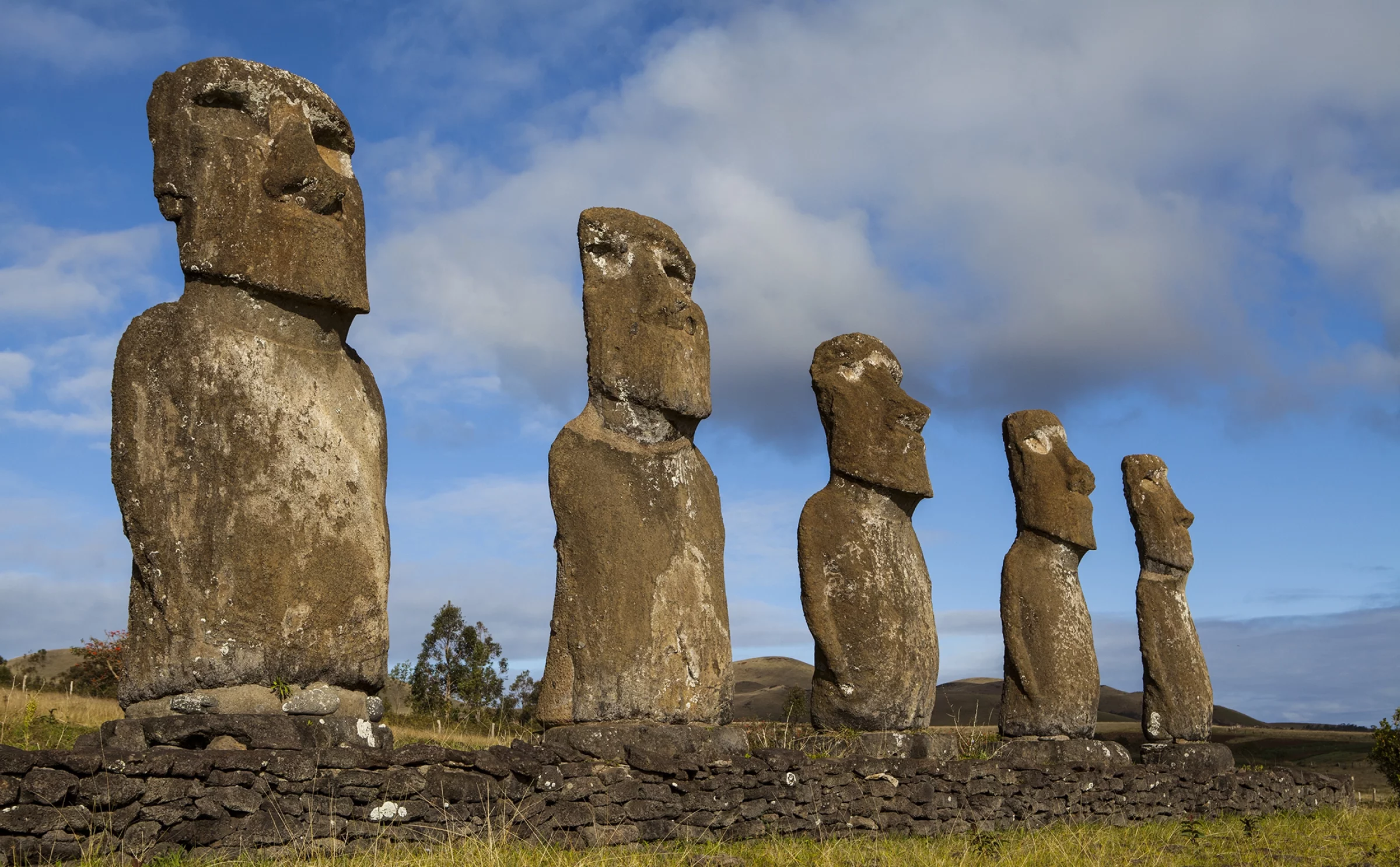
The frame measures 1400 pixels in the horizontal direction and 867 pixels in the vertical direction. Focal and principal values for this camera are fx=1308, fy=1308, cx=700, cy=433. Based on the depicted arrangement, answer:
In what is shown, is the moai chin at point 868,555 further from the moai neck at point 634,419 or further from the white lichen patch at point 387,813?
the white lichen patch at point 387,813

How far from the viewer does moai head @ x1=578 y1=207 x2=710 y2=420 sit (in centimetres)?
975

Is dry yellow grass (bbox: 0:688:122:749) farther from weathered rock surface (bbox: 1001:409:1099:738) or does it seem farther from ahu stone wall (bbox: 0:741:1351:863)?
weathered rock surface (bbox: 1001:409:1099:738)

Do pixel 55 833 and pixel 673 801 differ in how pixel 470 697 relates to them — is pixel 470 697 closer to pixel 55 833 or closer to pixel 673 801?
pixel 673 801

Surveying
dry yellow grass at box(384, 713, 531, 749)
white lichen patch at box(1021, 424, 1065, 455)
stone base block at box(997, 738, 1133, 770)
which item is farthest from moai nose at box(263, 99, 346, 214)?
white lichen patch at box(1021, 424, 1065, 455)

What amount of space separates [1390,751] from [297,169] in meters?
19.1

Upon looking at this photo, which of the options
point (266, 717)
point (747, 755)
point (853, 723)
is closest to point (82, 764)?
point (266, 717)

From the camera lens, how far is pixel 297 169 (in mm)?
8133

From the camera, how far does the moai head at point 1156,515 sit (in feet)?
53.8

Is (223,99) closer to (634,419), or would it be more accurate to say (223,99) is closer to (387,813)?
(634,419)

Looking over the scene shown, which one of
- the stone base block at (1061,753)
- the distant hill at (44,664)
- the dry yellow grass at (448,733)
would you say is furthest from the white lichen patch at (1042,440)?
the distant hill at (44,664)

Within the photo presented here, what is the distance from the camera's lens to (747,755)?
9570 millimetres

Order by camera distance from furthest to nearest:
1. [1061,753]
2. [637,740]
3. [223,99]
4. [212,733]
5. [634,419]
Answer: [1061,753]
[634,419]
[637,740]
[223,99]
[212,733]

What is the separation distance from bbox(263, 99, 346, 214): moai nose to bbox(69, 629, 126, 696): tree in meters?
15.9

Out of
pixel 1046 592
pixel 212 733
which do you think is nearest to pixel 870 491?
pixel 1046 592
